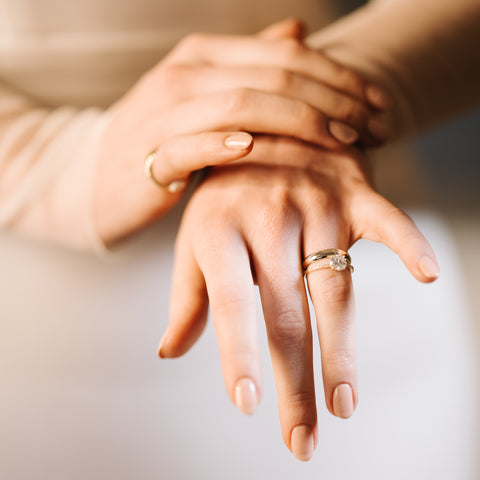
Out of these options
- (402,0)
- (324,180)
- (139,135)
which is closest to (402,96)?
(402,0)

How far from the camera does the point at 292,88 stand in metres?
0.52

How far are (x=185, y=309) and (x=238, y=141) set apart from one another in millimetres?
179

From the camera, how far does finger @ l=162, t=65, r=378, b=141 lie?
20.5 inches

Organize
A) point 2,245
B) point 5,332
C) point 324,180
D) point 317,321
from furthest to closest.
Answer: point 2,245, point 5,332, point 324,180, point 317,321

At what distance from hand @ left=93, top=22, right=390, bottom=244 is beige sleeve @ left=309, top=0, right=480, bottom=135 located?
10 cm

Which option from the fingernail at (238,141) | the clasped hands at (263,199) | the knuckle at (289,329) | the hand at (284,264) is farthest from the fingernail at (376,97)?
the knuckle at (289,329)

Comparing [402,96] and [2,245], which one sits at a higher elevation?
[402,96]

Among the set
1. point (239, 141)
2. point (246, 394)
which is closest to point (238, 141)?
point (239, 141)

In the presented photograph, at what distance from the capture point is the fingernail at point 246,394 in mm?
314

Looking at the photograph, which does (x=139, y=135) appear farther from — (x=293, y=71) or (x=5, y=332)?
(x=5, y=332)

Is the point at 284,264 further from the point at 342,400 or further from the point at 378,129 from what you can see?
the point at 378,129

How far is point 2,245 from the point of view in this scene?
0.73m

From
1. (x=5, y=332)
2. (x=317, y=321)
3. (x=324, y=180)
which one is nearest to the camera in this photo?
(x=317, y=321)

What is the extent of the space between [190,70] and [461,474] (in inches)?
23.3
